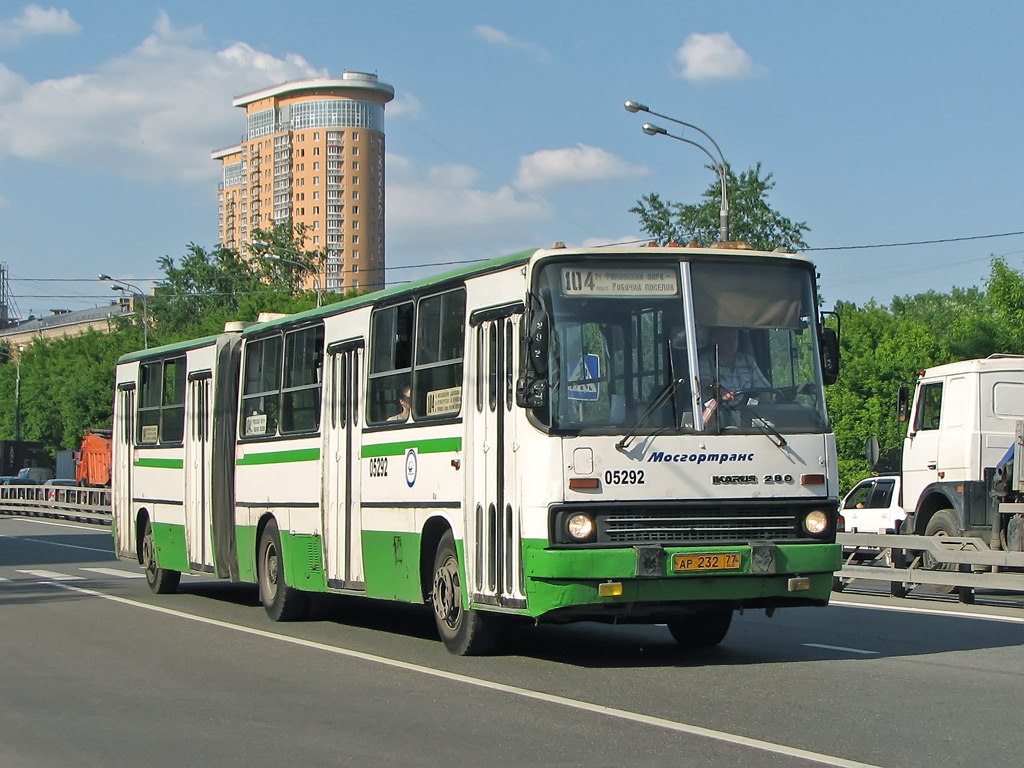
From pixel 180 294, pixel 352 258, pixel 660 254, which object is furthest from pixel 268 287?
pixel 660 254

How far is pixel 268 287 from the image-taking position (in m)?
104

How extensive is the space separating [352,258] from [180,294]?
79.3m

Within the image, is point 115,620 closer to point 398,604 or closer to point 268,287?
point 398,604

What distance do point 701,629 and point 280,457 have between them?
5518 millimetres

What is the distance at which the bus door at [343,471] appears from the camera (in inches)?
559

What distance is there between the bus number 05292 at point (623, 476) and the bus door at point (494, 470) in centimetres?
71

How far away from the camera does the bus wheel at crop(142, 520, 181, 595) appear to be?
19953 millimetres

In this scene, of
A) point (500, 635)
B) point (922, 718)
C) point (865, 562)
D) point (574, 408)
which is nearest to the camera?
point (922, 718)

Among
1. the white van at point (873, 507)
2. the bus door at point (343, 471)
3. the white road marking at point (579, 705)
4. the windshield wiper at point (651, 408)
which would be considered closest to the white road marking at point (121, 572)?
the white road marking at point (579, 705)

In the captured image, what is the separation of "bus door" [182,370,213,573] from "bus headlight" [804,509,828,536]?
9.12m

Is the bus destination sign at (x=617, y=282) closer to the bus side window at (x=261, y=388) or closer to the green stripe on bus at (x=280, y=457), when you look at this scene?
the green stripe on bus at (x=280, y=457)

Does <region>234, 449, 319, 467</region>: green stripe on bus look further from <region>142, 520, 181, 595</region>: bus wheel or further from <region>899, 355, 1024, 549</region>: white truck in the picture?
<region>899, 355, 1024, 549</region>: white truck

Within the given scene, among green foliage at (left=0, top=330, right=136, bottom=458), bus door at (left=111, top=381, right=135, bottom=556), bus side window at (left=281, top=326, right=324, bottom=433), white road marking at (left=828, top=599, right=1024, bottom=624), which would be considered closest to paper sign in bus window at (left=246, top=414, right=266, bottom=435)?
bus side window at (left=281, top=326, right=324, bottom=433)

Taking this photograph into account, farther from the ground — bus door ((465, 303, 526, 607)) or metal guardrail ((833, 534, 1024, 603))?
bus door ((465, 303, 526, 607))
